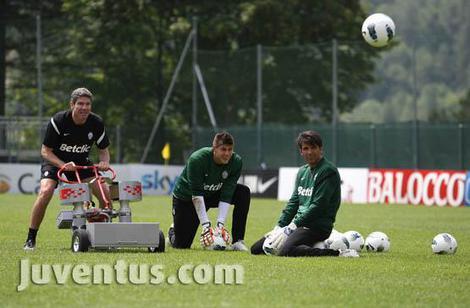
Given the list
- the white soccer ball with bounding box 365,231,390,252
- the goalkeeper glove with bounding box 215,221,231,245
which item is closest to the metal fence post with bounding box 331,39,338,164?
the white soccer ball with bounding box 365,231,390,252

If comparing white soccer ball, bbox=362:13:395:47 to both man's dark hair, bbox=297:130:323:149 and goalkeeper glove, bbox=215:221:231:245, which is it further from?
man's dark hair, bbox=297:130:323:149

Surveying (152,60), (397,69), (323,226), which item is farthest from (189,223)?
(397,69)

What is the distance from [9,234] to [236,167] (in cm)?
491

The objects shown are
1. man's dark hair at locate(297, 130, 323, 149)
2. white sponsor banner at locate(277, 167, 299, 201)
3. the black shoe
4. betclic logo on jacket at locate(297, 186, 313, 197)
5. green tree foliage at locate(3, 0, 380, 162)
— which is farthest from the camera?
green tree foliage at locate(3, 0, 380, 162)

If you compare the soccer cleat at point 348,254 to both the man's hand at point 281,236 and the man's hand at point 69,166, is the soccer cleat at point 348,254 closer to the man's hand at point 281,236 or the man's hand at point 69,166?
the man's hand at point 281,236

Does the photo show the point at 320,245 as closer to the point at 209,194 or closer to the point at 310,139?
the point at 310,139

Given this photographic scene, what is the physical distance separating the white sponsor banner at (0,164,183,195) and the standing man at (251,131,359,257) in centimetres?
2561

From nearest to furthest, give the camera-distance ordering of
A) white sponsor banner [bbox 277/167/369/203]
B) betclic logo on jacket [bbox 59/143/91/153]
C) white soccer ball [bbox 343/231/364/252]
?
1. betclic logo on jacket [bbox 59/143/91/153]
2. white soccer ball [bbox 343/231/364/252]
3. white sponsor banner [bbox 277/167/369/203]

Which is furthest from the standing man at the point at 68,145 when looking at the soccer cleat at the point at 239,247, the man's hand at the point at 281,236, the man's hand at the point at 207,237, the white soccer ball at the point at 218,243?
the man's hand at the point at 281,236

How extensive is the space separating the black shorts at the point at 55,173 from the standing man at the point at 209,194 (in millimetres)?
1266

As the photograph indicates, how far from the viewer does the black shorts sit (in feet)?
50.0

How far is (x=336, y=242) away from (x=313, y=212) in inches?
30.2

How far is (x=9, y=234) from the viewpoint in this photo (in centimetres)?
1900

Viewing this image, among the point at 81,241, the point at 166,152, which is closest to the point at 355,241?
the point at 81,241
